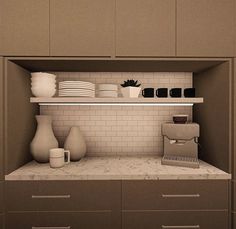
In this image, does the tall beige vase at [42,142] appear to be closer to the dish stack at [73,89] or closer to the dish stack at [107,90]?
the dish stack at [73,89]

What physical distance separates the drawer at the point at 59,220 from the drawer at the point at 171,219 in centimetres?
16

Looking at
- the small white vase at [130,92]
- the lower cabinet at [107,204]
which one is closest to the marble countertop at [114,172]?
the lower cabinet at [107,204]

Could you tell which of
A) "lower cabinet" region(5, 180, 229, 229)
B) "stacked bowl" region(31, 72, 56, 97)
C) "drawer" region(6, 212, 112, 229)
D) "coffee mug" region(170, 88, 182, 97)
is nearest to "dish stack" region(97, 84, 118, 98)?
"stacked bowl" region(31, 72, 56, 97)

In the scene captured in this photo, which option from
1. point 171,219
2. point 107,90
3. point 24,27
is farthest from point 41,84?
point 171,219

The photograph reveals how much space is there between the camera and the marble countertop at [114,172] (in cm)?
131

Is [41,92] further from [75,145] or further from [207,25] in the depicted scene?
[207,25]

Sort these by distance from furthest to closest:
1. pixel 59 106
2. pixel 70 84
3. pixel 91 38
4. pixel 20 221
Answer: pixel 59 106 < pixel 70 84 < pixel 91 38 < pixel 20 221

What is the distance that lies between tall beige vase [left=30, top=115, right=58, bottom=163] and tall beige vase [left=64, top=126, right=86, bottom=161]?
129 mm

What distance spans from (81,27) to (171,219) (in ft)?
4.99

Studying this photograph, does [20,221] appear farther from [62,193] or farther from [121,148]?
[121,148]

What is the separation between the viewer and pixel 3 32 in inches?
54.0

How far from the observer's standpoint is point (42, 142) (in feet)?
5.23

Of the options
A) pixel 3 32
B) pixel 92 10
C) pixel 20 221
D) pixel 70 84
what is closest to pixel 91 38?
pixel 92 10

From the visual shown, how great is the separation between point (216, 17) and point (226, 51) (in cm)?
27
